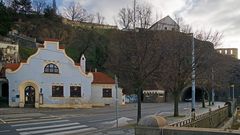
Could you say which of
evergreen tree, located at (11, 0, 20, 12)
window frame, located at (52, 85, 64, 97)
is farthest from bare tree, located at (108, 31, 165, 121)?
evergreen tree, located at (11, 0, 20, 12)

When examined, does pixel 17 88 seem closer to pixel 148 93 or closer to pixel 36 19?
pixel 148 93

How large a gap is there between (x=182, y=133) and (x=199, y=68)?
27.2m

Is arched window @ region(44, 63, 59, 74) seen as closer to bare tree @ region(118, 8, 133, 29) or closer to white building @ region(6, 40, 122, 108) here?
white building @ region(6, 40, 122, 108)

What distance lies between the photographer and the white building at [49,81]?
168 feet

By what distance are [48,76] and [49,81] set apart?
673 mm

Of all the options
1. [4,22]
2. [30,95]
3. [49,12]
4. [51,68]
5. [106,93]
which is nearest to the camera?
[30,95]

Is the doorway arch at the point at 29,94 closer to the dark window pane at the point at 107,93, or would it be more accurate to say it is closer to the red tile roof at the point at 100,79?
the red tile roof at the point at 100,79

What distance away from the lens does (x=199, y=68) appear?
3681 centimetres

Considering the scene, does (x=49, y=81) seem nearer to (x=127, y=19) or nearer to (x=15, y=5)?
(x=127, y=19)

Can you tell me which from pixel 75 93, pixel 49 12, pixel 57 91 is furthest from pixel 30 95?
pixel 49 12

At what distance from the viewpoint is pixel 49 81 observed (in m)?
53.2

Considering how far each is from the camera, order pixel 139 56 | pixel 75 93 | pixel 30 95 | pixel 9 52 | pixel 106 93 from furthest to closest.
Answer: pixel 9 52 → pixel 106 93 → pixel 75 93 → pixel 30 95 → pixel 139 56

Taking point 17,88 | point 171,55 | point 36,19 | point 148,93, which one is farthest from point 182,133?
point 36,19

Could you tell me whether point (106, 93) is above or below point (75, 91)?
below
